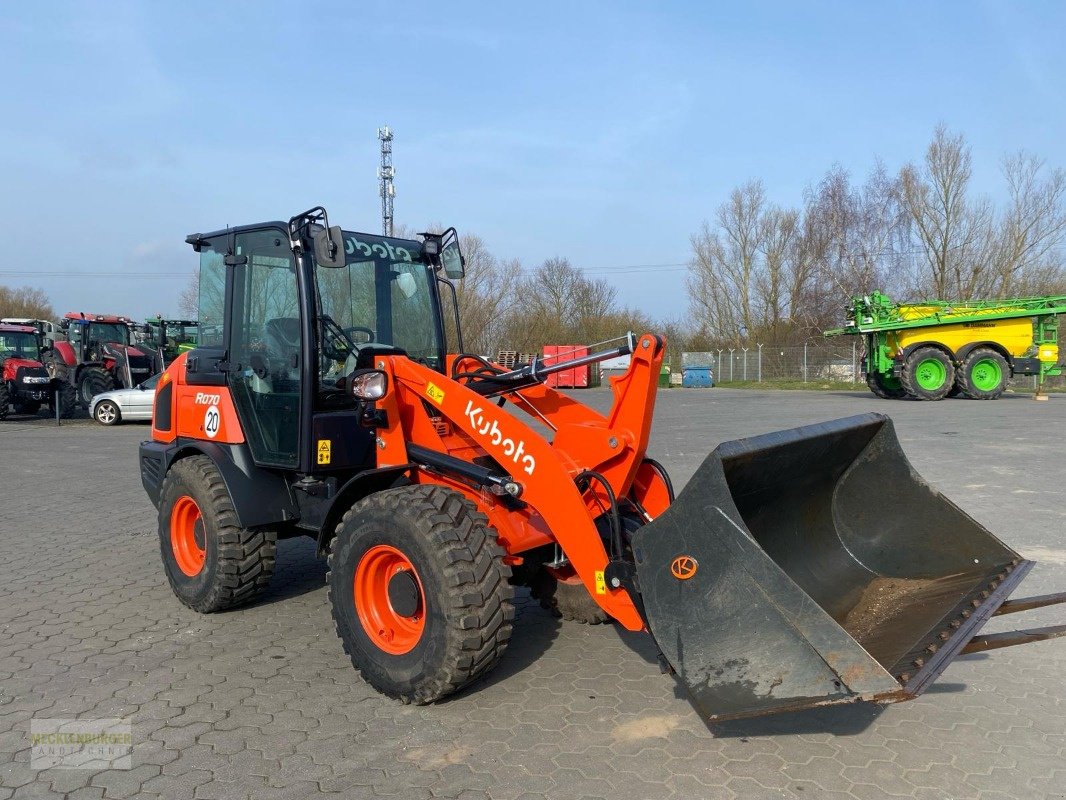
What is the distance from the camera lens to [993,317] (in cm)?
2388

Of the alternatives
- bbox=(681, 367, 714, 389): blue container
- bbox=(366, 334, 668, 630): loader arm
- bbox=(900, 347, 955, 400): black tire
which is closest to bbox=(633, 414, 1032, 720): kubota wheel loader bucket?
bbox=(366, 334, 668, 630): loader arm

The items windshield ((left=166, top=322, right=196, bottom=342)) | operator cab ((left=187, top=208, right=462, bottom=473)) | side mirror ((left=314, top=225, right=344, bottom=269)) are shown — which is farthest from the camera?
windshield ((left=166, top=322, right=196, bottom=342))

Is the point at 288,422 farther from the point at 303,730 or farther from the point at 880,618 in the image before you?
the point at 880,618

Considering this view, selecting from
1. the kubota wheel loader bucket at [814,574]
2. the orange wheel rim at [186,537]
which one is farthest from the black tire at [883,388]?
the orange wheel rim at [186,537]

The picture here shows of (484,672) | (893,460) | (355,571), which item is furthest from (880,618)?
(355,571)

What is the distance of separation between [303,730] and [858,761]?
2448mm

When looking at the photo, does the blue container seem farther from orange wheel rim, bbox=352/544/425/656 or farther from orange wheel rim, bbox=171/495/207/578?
orange wheel rim, bbox=352/544/425/656

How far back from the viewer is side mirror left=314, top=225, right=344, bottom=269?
435cm

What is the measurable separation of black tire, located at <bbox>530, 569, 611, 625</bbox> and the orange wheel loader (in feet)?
0.08

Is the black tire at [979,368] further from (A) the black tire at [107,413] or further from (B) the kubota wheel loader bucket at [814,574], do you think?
(A) the black tire at [107,413]

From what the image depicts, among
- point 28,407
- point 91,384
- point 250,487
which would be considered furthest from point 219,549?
point 28,407

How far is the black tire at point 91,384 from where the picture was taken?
73.7ft

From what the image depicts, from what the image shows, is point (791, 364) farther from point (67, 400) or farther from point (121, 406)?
point (67, 400)

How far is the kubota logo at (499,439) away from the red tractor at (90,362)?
811 inches
